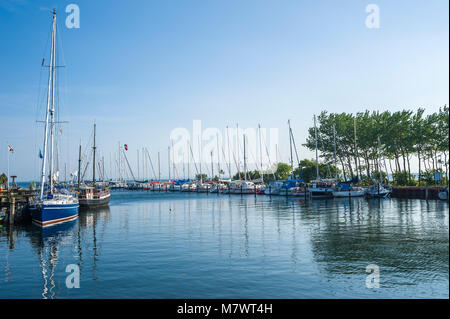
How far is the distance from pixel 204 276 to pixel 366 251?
1191 centimetres

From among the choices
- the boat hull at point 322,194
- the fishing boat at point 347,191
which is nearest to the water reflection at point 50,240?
the boat hull at point 322,194

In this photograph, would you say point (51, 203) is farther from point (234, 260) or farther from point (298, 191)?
point (298, 191)

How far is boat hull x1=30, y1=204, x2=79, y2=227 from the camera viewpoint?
39.4 metres

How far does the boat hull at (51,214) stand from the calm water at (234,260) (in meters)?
1.49

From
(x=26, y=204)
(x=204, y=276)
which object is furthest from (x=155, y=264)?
(x=26, y=204)

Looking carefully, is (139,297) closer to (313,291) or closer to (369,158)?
(313,291)

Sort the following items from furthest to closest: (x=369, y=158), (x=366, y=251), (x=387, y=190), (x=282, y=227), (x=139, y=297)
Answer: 1. (x=369, y=158)
2. (x=387, y=190)
3. (x=282, y=227)
4. (x=366, y=251)
5. (x=139, y=297)

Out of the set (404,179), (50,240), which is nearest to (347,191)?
(404,179)

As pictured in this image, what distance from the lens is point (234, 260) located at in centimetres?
2280

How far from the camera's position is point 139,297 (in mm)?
16156

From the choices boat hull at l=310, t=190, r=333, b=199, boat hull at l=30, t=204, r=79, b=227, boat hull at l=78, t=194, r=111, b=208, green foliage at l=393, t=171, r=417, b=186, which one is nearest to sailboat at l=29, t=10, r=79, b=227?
boat hull at l=30, t=204, r=79, b=227

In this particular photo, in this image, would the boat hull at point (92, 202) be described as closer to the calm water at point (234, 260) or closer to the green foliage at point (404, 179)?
the calm water at point (234, 260)

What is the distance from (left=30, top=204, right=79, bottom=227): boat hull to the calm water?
1.49 m

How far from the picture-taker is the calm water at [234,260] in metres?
16.8
